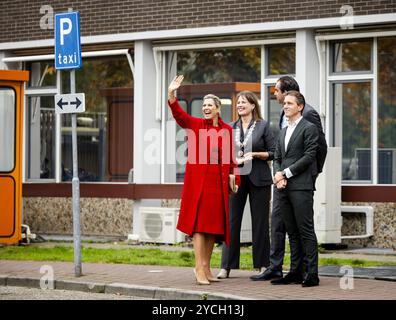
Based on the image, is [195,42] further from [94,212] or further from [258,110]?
[258,110]

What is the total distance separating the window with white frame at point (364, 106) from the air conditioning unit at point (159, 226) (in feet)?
9.95

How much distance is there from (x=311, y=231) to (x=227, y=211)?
1050mm

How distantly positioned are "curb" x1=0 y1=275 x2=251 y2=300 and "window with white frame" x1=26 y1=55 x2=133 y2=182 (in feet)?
23.7

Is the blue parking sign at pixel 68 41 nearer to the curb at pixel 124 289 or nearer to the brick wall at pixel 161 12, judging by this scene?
the curb at pixel 124 289

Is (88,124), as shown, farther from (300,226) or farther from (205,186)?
(300,226)

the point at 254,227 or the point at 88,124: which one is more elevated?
the point at 88,124

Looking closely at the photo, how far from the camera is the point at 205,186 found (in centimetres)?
1249

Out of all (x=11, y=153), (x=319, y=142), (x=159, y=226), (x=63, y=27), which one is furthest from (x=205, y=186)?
(x=159, y=226)

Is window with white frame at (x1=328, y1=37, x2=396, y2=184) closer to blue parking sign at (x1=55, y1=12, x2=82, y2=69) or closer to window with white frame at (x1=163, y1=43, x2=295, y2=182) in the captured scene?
window with white frame at (x1=163, y1=43, x2=295, y2=182)

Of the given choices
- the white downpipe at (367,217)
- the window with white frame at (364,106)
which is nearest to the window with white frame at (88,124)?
the window with white frame at (364,106)

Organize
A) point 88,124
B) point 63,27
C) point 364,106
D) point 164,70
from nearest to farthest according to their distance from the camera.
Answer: point 63,27 < point 364,106 < point 164,70 < point 88,124

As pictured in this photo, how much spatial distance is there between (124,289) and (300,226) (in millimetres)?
2051

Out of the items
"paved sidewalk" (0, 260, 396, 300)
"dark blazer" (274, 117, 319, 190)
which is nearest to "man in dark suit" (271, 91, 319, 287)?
"dark blazer" (274, 117, 319, 190)

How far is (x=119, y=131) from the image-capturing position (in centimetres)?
2062
